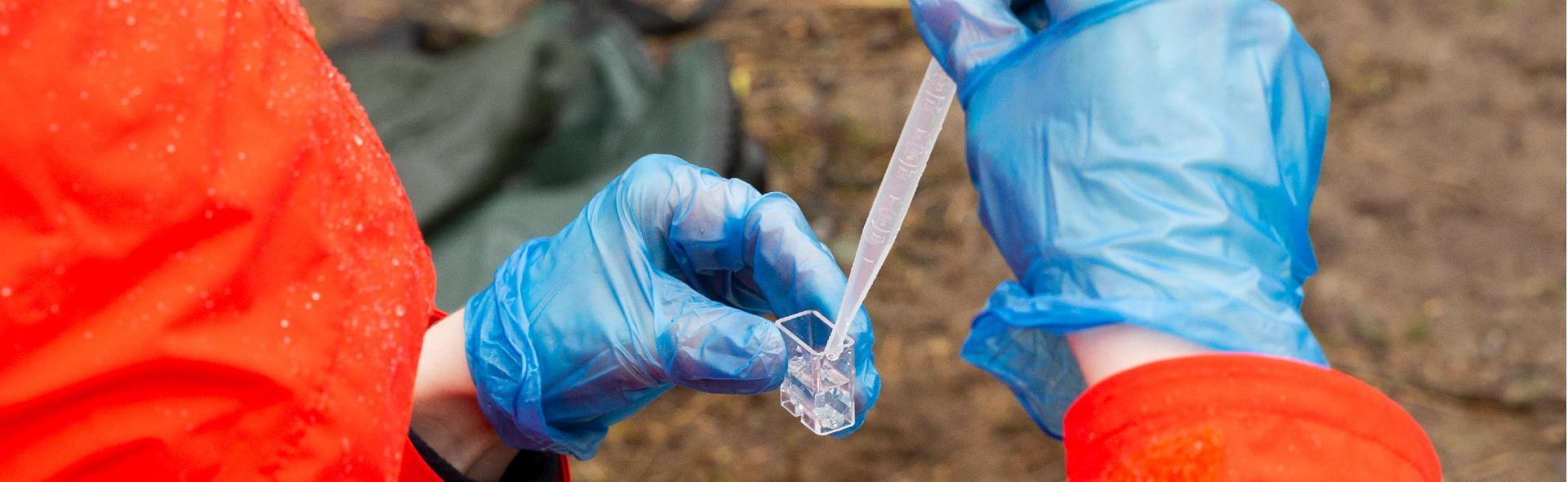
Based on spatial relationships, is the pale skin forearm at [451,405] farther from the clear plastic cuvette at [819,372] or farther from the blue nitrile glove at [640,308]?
the clear plastic cuvette at [819,372]

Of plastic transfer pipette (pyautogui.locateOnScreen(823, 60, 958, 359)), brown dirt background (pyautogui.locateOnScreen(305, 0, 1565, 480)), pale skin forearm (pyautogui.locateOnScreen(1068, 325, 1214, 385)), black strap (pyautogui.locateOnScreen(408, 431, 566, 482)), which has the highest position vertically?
plastic transfer pipette (pyautogui.locateOnScreen(823, 60, 958, 359))

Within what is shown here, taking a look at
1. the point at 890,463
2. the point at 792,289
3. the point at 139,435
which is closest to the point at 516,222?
the point at 890,463

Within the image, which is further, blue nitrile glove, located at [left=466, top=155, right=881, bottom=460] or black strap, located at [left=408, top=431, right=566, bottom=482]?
black strap, located at [left=408, top=431, right=566, bottom=482]

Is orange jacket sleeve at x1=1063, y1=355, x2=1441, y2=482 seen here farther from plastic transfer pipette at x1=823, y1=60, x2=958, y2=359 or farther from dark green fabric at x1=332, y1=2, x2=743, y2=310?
Result: dark green fabric at x1=332, y1=2, x2=743, y2=310

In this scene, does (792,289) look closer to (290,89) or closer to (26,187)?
(290,89)

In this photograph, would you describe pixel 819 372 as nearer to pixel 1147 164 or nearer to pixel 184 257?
pixel 1147 164

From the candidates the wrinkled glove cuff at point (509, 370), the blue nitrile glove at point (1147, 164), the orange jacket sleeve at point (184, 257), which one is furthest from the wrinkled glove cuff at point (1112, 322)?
the orange jacket sleeve at point (184, 257)

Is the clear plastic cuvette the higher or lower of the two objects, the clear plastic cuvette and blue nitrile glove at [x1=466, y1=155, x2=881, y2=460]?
the lower

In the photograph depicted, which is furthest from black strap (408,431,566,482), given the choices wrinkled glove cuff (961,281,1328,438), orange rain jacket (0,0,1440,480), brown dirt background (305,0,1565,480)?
brown dirt background (305,0,1565,480)
